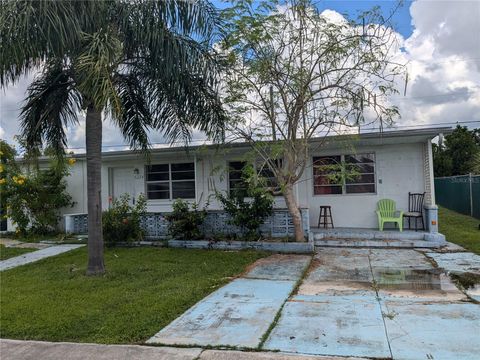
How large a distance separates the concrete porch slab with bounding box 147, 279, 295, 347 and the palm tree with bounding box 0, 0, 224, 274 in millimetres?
2882

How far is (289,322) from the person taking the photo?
4957mm

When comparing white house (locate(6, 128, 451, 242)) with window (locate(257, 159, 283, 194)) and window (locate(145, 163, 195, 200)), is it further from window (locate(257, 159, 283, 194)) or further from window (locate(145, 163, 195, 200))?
window (locate(257, 159, 283, 194))

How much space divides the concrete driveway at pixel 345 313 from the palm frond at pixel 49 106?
5.00 m

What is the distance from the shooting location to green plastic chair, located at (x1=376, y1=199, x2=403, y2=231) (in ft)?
37.3

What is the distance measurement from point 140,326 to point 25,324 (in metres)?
1.48

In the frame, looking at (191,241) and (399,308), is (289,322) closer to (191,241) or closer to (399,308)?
(399,308)

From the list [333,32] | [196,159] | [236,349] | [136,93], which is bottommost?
[236,349]

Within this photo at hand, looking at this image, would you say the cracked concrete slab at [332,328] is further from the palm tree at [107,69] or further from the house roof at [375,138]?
the house roof at [375,138]

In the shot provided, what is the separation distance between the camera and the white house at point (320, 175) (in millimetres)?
11250

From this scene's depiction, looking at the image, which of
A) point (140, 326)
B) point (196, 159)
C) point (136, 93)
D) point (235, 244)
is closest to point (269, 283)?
point (140, 326)

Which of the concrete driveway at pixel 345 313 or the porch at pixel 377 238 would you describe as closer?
the concrete driveway at pixel 345 313

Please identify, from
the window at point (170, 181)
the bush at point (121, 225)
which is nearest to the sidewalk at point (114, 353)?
the bush at point (121, 225)

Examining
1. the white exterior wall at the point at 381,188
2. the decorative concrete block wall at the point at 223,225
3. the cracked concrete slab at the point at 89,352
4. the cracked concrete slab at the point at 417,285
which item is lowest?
the cracked concrete slab at the point at 89,352

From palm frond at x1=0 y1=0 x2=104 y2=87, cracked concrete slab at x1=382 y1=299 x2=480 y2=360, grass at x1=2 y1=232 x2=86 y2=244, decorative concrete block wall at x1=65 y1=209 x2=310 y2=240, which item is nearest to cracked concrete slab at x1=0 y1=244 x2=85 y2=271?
grass at x1=2 y1=232 x2=86 y2=244
